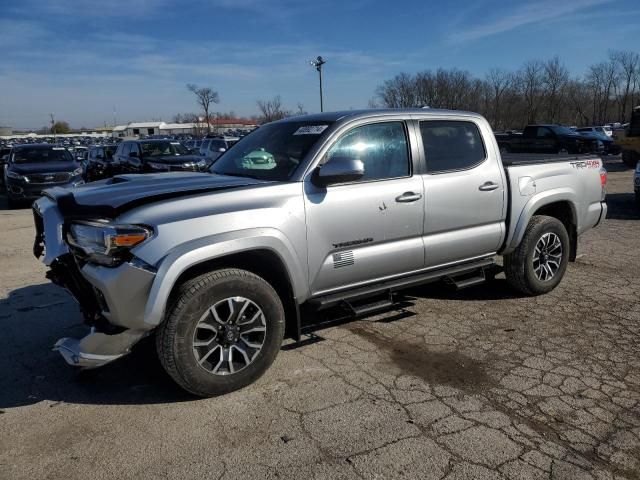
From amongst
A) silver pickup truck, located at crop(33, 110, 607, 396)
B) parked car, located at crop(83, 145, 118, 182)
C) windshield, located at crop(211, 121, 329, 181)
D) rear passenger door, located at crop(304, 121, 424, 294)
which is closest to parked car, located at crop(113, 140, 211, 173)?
parked car, located at crop(83, 145, 118, 182)

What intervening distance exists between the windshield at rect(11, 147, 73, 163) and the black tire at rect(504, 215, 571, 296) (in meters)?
13.9

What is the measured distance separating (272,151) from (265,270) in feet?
3.67

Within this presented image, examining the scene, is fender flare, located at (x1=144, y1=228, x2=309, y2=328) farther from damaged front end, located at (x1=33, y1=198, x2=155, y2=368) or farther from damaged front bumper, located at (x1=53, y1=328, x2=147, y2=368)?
damaged front bumper, located at (x1=53, y1=328, x2=147, y2=368)

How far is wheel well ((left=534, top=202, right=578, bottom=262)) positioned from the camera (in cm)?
571

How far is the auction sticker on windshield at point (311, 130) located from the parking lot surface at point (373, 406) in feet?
5.71

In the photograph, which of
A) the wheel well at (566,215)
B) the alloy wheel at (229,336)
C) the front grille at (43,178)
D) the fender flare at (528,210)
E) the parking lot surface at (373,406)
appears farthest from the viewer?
the front grille at (43,178)

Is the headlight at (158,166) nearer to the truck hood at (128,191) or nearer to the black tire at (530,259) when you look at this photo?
the truck hood at (128,191)

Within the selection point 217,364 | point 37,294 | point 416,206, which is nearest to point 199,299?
point 217,364

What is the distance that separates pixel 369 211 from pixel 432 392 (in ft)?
4.59

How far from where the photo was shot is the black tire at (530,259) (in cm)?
530

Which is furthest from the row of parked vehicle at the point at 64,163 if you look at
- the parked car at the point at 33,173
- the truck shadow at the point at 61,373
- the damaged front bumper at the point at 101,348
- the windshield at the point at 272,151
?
the damaged front bumper at the point at 101,348

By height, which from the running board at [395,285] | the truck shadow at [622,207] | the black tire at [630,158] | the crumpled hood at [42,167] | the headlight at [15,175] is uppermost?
the crumpled hood at [42,167]

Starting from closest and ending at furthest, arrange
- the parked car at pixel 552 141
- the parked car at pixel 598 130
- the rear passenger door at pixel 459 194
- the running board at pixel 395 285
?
1. the running board at pixel 395 285
2. the rear passenger door at pixel 459 194
3. the parked car at pixel 552 141
4. the parked car at pixel 598 130

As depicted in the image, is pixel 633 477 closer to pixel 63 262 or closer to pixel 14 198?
pixel 63 262
